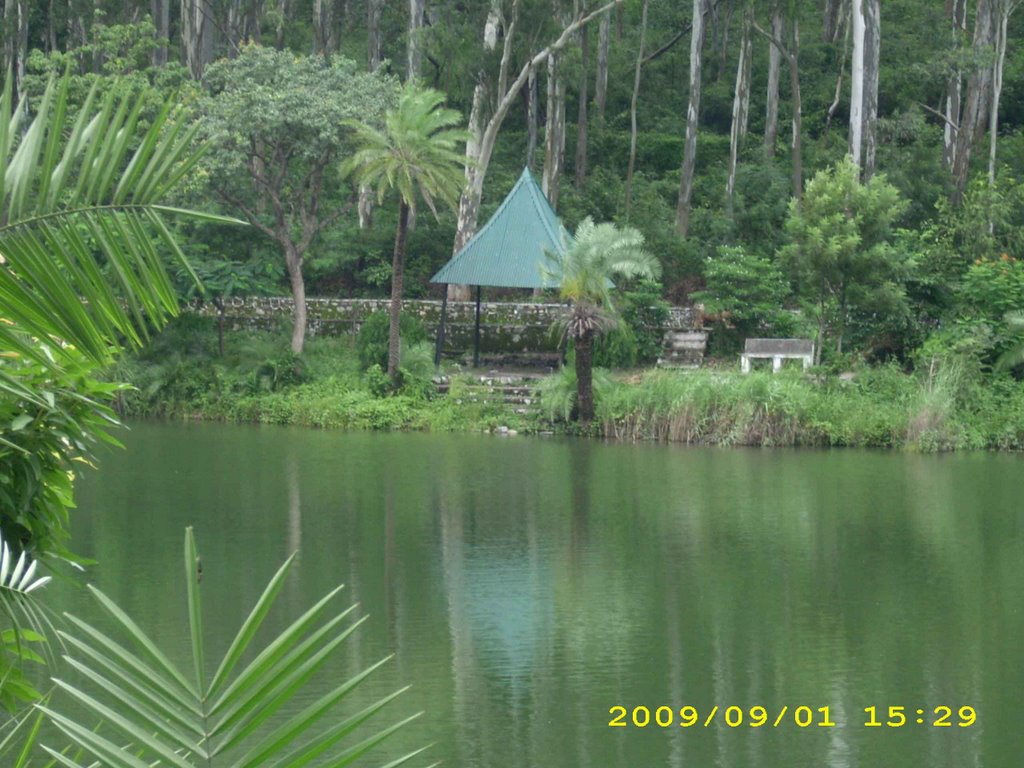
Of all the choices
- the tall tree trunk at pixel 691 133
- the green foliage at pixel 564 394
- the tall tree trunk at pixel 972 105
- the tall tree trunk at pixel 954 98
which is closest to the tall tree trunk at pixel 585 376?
the green foliage at pixel 564 394

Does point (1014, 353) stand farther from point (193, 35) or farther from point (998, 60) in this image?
point (193, 35)

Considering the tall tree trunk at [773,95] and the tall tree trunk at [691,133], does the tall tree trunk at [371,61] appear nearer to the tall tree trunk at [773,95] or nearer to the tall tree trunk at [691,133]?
the tall tree trunk at [691,133]

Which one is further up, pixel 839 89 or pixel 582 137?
pixel 839 89

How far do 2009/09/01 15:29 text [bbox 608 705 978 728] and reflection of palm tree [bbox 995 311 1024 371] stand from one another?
14470 mm

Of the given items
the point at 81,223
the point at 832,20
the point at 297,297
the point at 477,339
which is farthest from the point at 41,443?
the point at 832,20

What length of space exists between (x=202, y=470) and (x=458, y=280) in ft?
26.6

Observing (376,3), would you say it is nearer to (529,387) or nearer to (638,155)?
(638,155)

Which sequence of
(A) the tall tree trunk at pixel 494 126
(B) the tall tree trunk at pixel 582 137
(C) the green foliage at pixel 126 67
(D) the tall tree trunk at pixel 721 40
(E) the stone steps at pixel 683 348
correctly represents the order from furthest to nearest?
(D) the tall tree trunk at pixel 721 40 < (B) the tall tree trunk at pixel 582 137 < (A) the tall tree trunk at pixel 494 126 < (C) the green foliage at pixel 126 67 < (E) the stone steps at pixel 683 348

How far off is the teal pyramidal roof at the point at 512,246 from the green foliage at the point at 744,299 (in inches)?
115

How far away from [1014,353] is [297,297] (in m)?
11.9

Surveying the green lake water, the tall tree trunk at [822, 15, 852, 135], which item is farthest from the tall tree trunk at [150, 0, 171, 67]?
the tall tree trunk at [822, 15, 852, 135]

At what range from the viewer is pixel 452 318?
26.8 m

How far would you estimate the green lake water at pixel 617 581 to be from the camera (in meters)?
8.41

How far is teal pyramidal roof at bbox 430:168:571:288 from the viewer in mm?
24812
